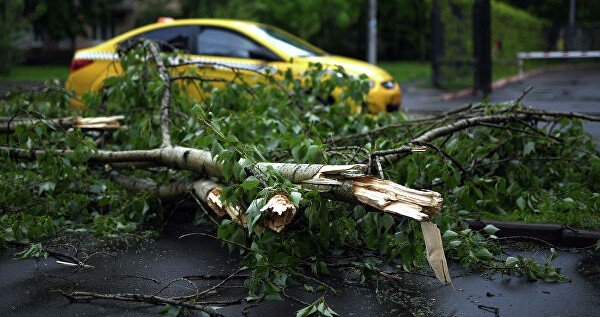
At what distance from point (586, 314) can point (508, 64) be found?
26078mm

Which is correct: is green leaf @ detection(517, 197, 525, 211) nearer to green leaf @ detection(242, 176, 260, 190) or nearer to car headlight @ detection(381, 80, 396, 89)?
green leaf @ detection(242, 176, 260, 190)

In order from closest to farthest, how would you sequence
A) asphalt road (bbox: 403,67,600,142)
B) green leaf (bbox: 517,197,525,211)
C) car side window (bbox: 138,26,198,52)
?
green leaf (bbox: 517,197,525,211) → car side window (bbox: 138,26,198,52) → asphalt road (bbox: 403,67,600,142)

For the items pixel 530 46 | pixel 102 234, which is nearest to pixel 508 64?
pixel 530 46

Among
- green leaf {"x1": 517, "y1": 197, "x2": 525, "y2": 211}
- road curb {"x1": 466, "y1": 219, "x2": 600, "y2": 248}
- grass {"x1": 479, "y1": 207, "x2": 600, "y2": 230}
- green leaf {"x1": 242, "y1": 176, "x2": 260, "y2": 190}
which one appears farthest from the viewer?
green leaf {"x1": 517, "y1": 197, "x2": 525, "y2": 211}

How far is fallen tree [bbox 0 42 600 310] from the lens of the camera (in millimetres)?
4969

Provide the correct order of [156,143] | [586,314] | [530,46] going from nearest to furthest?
[586,314], [156,143], [530,46]

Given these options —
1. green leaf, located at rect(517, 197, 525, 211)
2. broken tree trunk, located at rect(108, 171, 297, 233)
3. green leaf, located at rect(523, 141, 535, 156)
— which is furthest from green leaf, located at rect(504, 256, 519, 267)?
green leaf, located at rect(523, 141, 535, 156)

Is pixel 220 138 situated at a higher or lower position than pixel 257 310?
higher

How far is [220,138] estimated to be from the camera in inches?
222

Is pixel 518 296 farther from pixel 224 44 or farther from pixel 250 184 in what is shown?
pixel 224 44

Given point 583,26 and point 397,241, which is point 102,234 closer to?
point 397,241

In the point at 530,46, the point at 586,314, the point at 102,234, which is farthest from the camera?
the point at 530,46

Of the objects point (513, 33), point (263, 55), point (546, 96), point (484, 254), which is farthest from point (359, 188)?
point (513, 33)

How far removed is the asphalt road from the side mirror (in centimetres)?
336
